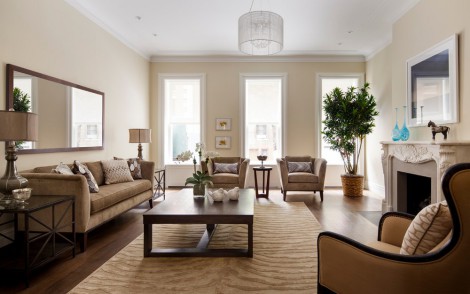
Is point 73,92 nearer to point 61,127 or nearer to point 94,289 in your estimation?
point 61,127

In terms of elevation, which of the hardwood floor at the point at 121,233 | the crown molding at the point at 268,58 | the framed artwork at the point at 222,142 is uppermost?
the crown molding at the point at 268,58

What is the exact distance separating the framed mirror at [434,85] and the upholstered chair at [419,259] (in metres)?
2.51

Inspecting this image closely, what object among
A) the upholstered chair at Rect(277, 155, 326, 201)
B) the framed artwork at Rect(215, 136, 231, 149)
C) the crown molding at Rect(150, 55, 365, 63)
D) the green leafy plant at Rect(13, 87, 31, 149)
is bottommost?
the upholstered chair at Rect(277, 155, 326, 201)

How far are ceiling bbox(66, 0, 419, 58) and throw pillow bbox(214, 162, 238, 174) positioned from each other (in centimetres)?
257

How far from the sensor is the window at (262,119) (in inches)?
269

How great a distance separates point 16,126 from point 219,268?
2.08 metres

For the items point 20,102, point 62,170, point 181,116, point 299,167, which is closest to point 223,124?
point 181,116

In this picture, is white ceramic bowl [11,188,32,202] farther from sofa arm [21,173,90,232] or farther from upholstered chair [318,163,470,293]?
upholstered chair [318,163,470,293]

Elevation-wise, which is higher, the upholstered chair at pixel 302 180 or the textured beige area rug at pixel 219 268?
the upholstered chair at pixel 302 180

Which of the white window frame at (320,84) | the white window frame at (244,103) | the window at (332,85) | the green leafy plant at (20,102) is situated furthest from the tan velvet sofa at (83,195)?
the window at (332,85)

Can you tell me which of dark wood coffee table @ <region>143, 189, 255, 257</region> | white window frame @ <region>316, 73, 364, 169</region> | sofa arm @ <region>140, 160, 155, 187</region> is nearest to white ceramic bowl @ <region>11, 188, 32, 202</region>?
dark wood coffee table @ <region>143, 189, 255, 257</region>

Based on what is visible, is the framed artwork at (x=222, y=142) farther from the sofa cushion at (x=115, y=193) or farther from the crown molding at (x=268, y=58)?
the sofa cushion at (x=115, y=193)

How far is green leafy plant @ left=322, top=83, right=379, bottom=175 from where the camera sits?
5680 mm

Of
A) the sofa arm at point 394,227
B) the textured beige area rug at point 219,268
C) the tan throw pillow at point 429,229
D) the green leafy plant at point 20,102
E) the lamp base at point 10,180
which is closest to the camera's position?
the tan throw pillow at point 429,229
